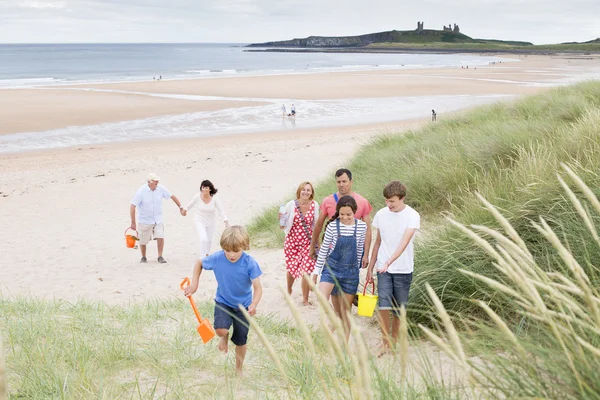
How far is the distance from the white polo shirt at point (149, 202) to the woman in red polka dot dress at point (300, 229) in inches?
131

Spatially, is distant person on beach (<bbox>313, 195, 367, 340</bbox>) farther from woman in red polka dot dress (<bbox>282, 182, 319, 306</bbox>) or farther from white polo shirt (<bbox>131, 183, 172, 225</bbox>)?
white polo shirt (<bbox>131, 183, 172, 225</bbox>)

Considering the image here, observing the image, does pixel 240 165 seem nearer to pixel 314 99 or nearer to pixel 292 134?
pixel 292 134

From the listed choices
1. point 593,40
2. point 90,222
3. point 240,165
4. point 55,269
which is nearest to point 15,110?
point 240,165

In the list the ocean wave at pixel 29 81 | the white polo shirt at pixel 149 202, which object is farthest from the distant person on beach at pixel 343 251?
the ocean wave at pixel 29 81

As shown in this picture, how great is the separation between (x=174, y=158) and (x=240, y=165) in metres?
3.26

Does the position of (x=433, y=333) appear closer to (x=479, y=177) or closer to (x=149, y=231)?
(x=479, y=177)

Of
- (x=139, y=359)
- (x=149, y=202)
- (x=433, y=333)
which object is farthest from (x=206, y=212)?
(x=433, y=333)

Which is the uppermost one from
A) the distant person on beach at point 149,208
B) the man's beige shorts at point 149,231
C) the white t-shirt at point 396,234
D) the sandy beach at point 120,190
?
the white t-shirt at point 396,234

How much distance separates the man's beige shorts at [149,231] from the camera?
10.1 meters

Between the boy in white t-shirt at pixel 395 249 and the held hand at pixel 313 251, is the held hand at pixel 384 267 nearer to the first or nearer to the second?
the boy in white t-shirt at pixel 395 249

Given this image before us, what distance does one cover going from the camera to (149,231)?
10.1 m

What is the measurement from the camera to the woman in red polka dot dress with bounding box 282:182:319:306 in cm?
722

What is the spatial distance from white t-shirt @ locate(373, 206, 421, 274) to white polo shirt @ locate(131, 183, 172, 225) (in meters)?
5.27

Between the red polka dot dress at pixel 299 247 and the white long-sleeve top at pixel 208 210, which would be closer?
the red polka dot dress at pixel 299 247
